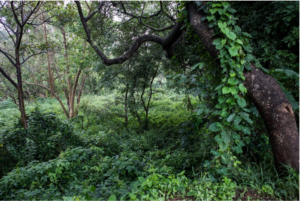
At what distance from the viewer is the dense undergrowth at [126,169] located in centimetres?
185

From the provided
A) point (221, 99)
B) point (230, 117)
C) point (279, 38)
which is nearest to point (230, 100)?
point (221, 99)

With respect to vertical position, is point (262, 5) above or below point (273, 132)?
above

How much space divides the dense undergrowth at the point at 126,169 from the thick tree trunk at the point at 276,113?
19 centimetres

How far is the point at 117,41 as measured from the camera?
5.60 metres

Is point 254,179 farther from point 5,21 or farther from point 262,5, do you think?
point 5,21

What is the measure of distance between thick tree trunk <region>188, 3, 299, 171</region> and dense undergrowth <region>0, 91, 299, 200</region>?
0.19 meters

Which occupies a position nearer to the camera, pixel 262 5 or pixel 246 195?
pixel 246 195

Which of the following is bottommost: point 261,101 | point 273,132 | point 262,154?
point 262,154

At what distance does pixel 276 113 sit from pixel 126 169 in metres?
2.21

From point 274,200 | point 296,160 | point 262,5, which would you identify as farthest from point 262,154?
point 262,5

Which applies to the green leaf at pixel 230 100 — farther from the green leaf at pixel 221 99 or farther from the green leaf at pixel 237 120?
the green leaf at pixel 237 120

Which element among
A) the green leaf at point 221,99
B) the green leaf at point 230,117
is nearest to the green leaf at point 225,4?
the green leaf at point 221,99

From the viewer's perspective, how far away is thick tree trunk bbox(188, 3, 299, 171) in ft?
6.33

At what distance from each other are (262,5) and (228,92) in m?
1.75
